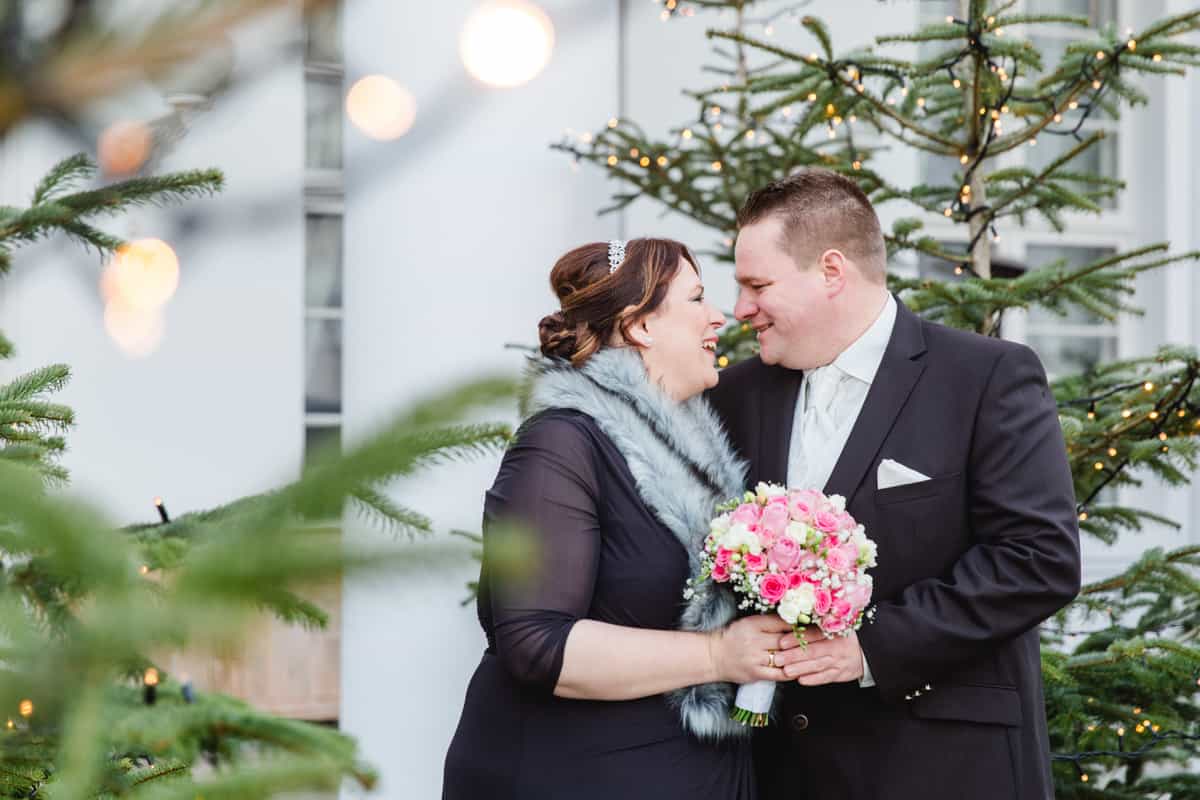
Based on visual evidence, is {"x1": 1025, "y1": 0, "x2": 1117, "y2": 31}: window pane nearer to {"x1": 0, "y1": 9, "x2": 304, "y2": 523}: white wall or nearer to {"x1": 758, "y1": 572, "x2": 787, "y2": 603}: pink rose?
{"x1": 0, "y1": 9, "x2": 304, "y2": 523}: white wall

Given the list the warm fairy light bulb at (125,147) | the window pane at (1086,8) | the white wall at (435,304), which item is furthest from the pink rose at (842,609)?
the window pane at (1086,8)

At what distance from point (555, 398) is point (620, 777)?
2.25 feet

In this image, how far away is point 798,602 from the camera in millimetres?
1937

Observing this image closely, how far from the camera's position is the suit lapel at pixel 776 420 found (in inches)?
95.3

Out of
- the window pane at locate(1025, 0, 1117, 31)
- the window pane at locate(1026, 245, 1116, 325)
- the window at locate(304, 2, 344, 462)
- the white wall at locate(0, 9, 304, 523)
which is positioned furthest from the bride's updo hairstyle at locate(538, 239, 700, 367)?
the window pane at locate(1025, 0, 1117, 31)

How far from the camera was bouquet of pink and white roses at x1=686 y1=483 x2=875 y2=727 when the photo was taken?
1949mm

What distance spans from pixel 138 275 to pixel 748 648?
3.79 ft

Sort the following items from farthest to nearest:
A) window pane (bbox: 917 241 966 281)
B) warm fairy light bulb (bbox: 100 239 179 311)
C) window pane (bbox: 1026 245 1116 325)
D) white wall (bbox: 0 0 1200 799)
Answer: window pane (bbox: 1026 245 1116 325) < window pane (bbox: 917 241 966 281) < white wall (bbox: 0 0 1200 799) < warm fairy light bulb (bbox: 100 239 179 311)

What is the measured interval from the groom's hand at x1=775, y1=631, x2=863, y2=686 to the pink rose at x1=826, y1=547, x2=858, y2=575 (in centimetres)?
16

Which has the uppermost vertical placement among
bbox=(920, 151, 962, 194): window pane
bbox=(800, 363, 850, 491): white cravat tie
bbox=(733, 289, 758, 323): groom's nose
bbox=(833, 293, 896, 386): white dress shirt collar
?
bbox=(920, 151, 962, 194): window pane

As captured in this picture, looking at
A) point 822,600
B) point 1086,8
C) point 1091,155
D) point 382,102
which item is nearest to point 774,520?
point 822,600

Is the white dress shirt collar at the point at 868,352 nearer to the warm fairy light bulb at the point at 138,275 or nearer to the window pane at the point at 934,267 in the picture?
the warm fairy light bulb at the point at 138,275

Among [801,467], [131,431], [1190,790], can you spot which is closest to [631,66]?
[131,431]

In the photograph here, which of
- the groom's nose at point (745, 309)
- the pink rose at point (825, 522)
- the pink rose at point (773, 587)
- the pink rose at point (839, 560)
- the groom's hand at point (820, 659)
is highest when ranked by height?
the groom's nose at point (745, 309)
